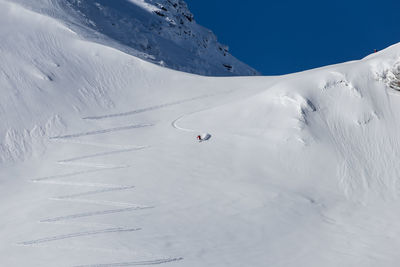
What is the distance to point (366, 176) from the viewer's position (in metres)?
17.4

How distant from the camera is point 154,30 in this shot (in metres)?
53.4

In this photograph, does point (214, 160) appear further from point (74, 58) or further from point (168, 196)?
point (74, 58)

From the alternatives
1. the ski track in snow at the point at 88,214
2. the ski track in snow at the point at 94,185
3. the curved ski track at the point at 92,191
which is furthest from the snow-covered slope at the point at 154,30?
the ski track in snow at the point at 88,214

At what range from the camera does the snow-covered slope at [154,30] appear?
36.0 metres

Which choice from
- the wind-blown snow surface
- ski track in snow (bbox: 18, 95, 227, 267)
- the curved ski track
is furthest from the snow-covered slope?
the curved ski track

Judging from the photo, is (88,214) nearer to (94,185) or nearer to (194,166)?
(94,185)

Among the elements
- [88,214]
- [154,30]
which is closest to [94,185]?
[88,214]

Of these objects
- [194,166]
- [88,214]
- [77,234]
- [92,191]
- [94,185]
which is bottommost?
[77,234]

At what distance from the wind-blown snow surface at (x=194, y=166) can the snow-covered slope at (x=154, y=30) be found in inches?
374

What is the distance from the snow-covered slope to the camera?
36031mm

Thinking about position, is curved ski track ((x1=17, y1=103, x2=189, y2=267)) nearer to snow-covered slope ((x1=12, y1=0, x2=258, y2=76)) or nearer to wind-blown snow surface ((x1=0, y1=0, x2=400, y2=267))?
wind-blown snow surface ((x1=0, y1=0, x2=400, y2=267))

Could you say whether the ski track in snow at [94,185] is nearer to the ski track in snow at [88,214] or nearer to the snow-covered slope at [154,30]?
the ski track in snow at [88,214]

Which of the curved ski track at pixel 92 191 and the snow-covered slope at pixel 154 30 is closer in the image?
the curved ski track at pixel 92 191

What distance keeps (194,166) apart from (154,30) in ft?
126
